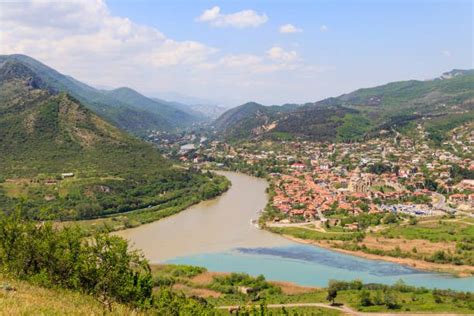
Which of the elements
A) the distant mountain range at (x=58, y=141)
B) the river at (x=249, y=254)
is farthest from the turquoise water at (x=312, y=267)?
the distant mountain range at (x=58, y=141)

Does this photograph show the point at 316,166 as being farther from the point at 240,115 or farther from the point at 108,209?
the point at 240,115

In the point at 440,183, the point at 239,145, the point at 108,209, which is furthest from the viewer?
the point at 239,145

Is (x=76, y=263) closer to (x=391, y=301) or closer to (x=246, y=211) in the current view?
(x=391, y=301)

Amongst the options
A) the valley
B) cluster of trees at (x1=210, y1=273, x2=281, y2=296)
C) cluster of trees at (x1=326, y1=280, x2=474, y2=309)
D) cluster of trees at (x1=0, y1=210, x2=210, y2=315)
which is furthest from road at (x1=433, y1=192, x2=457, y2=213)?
cluster of trees at (x1=0, y1=210, x2=210, y2=315)

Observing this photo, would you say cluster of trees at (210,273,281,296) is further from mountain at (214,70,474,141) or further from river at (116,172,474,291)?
mountain at (214,70,474,141)

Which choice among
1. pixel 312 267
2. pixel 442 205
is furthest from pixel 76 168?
pixel 442 205

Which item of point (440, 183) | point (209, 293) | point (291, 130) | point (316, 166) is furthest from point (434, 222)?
point (291, 130)
